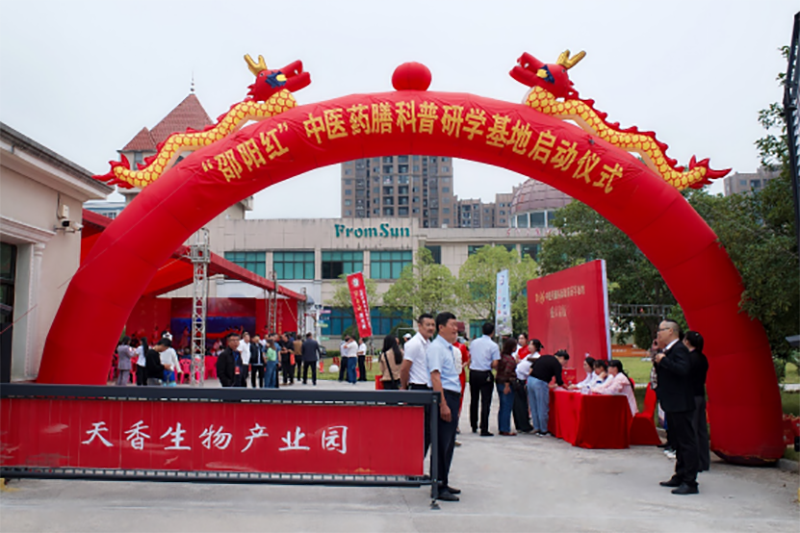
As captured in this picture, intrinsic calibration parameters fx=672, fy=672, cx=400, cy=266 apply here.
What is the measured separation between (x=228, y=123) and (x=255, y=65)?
0.77 metres

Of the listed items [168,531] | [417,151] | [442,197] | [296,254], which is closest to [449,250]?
[296,254]

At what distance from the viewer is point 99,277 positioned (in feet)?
24.1

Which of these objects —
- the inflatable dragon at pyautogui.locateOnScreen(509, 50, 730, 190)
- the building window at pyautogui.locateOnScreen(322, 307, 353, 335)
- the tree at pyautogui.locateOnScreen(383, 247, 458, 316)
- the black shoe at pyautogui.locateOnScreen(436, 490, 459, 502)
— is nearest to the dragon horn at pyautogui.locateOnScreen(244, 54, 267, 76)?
the inflatable dragon at pyautogui.locateOnScreen(509, 50, 730, 190)

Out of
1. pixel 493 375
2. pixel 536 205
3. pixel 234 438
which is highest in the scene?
pixel 536 205

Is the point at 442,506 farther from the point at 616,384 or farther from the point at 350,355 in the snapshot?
the point at 350,355

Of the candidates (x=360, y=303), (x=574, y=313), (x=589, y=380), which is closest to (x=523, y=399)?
(x=589, y=380)

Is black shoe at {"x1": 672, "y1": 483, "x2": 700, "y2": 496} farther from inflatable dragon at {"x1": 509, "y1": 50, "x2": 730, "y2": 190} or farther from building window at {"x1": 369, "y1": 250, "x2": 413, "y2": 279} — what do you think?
building window at {"x1": 369, "y1": 250, "x2": 413, "y2": 279}

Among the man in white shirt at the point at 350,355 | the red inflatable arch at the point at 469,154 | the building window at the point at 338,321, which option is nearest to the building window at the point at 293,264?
the building window at the point at 338,321

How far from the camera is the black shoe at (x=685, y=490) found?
6.02m

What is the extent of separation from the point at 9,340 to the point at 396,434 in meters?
4.58

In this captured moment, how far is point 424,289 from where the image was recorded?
39.9 meters

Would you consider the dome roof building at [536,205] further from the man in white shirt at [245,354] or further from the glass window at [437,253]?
the man in white shirt at [245,354]

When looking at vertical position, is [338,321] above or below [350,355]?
above

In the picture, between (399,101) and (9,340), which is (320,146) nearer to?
(399,101)
